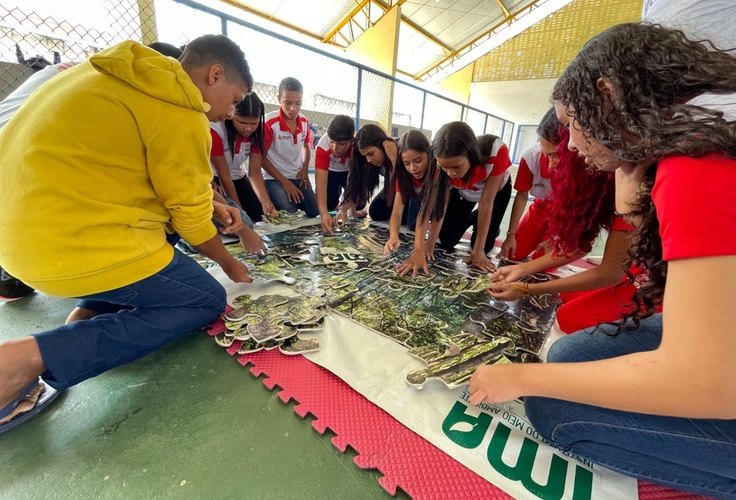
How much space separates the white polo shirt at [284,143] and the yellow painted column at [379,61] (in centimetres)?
219

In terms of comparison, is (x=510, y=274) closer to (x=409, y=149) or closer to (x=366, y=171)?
(x=409, y=149)

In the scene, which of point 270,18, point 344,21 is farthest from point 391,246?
point 344,21

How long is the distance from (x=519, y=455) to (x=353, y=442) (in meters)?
0.36

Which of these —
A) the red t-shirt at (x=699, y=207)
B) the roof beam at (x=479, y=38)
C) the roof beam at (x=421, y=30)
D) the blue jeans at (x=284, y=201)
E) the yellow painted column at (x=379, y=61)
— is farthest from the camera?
the roof beam at (x=479, y=38)

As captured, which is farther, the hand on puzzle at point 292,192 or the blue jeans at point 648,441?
the hand on puzzle at point 292,192

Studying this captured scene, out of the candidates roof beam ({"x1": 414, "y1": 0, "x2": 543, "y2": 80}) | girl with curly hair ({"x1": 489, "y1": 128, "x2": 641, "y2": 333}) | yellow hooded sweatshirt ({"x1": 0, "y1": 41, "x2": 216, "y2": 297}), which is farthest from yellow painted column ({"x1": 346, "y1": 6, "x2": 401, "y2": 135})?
roof beam ({"x1": 414, "y1": 0, "x2": 543, "y2": 80})

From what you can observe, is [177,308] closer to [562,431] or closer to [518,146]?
[562,431]

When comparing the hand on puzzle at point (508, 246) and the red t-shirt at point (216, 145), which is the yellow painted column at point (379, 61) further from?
the hand on puzzle at point (508, 246)

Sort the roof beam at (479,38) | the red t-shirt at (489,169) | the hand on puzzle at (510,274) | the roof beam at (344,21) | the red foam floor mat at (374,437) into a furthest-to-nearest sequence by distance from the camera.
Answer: the roof beam at (479,38) < the roof beam at (344,21) < the red t-shirt at (489,169) < the hand on puzzle at (510,274) < the red foam floor mat at (374,437)

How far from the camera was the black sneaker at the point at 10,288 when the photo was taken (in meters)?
1.16

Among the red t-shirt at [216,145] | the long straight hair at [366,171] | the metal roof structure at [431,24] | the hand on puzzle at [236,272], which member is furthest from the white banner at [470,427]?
the metal roof structure at [431,24]

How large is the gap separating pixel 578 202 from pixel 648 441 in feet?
2.38

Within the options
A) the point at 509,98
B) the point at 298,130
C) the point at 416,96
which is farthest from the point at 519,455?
the point at 509,98

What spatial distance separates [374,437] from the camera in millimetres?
714
